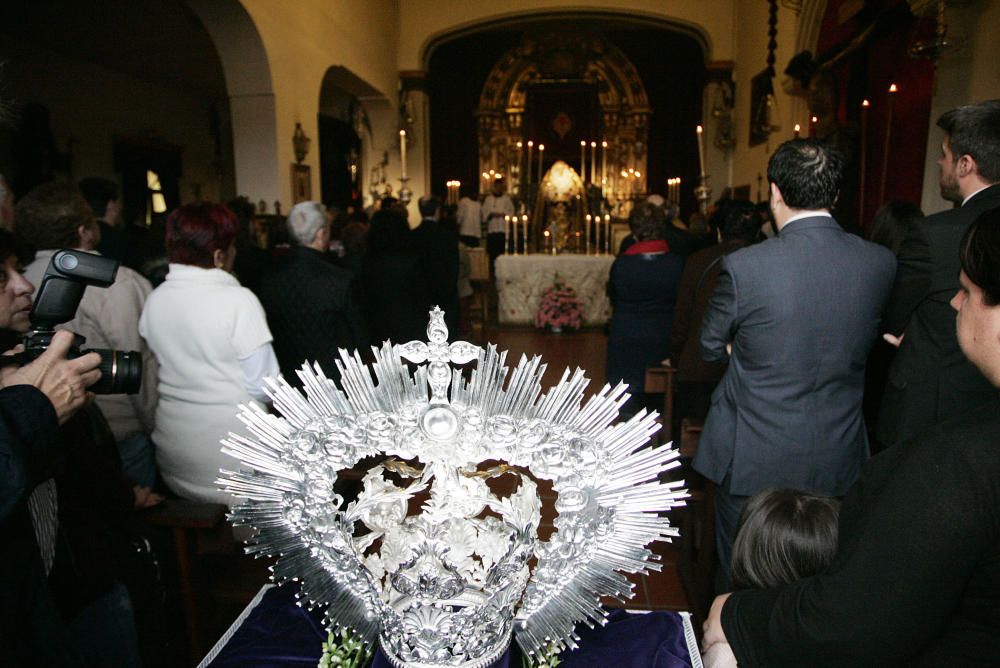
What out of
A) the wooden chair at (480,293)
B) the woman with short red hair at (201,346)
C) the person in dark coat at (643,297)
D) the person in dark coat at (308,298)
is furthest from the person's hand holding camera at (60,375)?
the wooden chair at (480,293)

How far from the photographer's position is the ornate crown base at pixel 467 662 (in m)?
1.12

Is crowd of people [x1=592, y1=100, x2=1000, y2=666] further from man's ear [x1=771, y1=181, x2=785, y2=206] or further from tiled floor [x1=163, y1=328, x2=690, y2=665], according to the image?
tiled floor [x1=163, y1=328, x2=690, y2=665]

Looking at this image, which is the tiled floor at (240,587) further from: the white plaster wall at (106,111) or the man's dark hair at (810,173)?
the white plaster wall at (106,111)

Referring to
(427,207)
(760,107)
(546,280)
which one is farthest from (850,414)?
(760,107)

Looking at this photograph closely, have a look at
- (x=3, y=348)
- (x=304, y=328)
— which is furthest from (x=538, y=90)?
(x=3, y=348)

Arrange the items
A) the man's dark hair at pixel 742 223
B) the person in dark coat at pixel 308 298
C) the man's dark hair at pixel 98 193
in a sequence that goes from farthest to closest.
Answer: the man's dark hair at pixel 98 193
the man's dark hair at pixel 742 223
the person in dark coat at pixel 308 298

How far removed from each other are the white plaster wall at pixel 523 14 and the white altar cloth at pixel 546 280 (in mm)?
5101

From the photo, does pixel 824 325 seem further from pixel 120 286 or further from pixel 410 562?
pixel 120 286

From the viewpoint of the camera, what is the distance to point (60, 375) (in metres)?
1.19

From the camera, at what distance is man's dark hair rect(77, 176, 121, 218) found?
2895 mm

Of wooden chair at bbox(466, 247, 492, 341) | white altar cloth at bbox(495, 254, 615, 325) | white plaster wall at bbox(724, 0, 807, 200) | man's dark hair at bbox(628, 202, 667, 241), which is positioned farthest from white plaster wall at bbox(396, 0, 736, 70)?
man's dark hair at bbox(628, 202, 667, 241)

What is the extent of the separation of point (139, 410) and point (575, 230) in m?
9.81

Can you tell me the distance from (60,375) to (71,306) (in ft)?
0.49

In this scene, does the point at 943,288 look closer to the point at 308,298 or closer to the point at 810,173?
the point at 810,173
